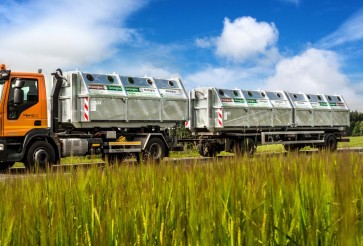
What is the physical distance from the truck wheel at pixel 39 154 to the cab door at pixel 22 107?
57cm

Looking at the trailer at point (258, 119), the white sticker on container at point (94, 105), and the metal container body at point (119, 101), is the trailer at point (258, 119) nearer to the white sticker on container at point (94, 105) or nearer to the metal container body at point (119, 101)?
the metal container body at point (119, 101)

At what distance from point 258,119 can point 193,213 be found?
1952cm


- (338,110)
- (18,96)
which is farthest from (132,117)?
(338,110)

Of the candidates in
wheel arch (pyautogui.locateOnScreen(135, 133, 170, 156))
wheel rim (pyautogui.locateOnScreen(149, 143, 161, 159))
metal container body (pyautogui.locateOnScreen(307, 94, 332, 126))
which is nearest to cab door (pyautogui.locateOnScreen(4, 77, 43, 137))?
wheel arch (pyautogui.locateOnScreen(135, 133, 170, 156))

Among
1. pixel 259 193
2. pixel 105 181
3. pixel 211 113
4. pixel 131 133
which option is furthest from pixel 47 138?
pixel 259 193

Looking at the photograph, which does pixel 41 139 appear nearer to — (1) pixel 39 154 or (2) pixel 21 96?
(1) pixel 39 154

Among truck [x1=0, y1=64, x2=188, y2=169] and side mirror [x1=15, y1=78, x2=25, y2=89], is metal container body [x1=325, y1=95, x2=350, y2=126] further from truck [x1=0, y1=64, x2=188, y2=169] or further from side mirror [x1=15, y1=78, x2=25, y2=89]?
side mirror [x1=15, y1=78, x2=25, y2=89]

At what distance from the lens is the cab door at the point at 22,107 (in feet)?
43.2

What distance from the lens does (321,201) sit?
280 cm

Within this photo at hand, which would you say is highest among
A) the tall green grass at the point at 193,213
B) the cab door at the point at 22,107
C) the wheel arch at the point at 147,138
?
A: the cab door at the point at 22,107

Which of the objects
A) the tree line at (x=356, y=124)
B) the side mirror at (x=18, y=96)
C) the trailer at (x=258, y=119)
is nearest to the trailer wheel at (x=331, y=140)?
the trailer at (x=258, y=119)

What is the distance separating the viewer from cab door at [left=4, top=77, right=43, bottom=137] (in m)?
13.2

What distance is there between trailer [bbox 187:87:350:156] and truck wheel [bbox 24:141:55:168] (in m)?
7.09

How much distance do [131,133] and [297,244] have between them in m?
14.7
